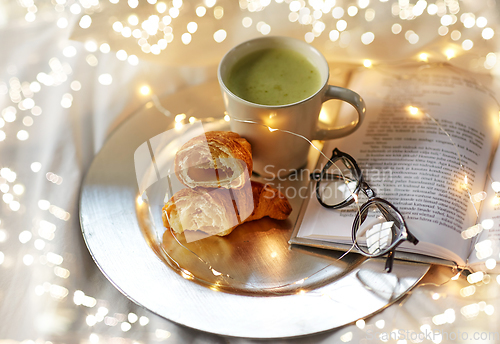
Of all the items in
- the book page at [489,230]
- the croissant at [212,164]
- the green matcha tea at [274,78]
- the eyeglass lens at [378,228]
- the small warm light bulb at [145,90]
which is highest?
the green matcha tea at [274,78]

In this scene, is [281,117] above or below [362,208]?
above

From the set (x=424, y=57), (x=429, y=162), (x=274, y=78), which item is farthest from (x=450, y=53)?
(x=274, y=78)

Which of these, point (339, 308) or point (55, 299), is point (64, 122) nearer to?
point (55, 299)

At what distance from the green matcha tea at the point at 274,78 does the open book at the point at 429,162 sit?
123 mm

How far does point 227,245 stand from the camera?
0.53m

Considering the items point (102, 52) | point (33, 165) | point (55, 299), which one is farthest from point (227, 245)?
point (102, 52)

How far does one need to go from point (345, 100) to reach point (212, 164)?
21cm

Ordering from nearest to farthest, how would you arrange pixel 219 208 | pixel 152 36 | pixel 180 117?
pixel 219 208, pixel 180 117, pixel 152 36

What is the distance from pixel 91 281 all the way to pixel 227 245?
19 cm

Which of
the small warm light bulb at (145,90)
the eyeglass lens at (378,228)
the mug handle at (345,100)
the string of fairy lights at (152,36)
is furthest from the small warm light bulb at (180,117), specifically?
the eyeglass lens at (378,228)

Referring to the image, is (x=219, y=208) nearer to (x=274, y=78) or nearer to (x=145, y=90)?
→ (x=274, y=78)

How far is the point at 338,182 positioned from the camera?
0.57 metres

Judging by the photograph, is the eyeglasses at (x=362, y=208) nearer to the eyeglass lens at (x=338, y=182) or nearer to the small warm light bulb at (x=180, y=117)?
the eyeglass lens at (x=338, y=182)

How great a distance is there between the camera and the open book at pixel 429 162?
51 centimetres
